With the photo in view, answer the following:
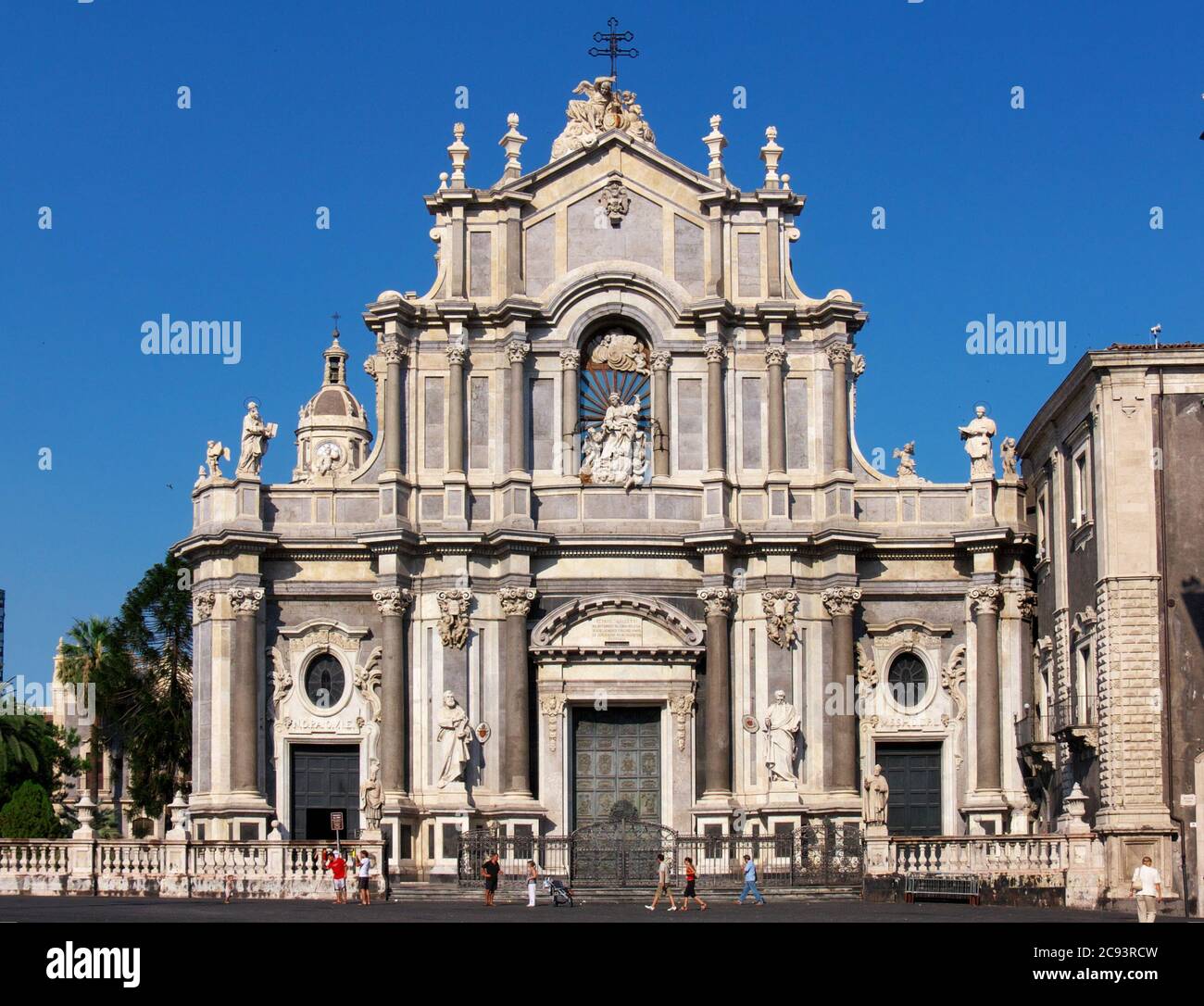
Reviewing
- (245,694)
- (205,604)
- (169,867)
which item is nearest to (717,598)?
(245,694)

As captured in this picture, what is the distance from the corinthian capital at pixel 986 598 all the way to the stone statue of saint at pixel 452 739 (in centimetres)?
1121

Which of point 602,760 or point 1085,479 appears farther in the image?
point 602,760

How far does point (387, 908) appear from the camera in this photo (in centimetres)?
3559

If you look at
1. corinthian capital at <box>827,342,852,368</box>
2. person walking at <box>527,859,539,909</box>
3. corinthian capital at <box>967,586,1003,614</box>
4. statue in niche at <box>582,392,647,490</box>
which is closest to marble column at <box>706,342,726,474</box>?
statue in niche at <box>582,392,647,490</box>

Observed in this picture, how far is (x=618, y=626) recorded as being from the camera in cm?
4469

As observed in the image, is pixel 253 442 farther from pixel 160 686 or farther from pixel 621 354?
pixel 160 686

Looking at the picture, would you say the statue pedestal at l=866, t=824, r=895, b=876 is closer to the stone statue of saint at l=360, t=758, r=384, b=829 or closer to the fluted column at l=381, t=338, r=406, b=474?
the stone statue of saint at l=360, t=758, r=384, b=829

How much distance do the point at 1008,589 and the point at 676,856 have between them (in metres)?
10.0

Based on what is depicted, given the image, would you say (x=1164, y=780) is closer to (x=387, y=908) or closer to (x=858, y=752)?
(x=858, y=752)

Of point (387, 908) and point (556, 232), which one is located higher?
point (556, 232)

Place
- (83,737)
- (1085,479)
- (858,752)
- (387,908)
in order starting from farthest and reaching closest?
(83,737) < (858,752) < (1085,479) < (387,908)

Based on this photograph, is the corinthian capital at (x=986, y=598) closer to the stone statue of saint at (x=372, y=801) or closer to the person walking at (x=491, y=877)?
the person walking at (x=491, y=877)
